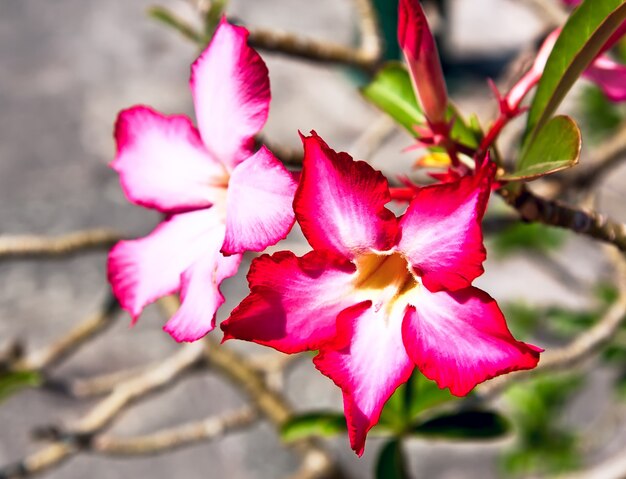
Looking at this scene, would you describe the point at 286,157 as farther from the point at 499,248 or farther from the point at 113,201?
the point at 113,201

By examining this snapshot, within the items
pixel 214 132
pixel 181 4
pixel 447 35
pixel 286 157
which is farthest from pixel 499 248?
pixel 181 4

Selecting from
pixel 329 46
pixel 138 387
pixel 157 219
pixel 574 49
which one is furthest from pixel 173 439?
pixel 157 219

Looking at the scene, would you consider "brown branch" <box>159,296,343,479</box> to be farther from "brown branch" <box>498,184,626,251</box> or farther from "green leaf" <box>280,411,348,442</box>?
"brown branch" <box>498,184,626,251</box>

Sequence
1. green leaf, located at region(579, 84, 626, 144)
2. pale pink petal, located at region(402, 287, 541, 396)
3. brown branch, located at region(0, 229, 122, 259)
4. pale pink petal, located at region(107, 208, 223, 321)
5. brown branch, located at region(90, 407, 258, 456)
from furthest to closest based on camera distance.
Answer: green leaf, located at region(579, 84, 626, 144), brown branch, located at region(90, 407, 258, 456), brown branch, located at region(0, 229, 122, 259), pale pink petal, located at region(107, 208, 223, 321), pale pink petal, located at region(402, 287, 541, 396)

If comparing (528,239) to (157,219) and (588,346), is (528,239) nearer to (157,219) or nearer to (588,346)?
(588,346)

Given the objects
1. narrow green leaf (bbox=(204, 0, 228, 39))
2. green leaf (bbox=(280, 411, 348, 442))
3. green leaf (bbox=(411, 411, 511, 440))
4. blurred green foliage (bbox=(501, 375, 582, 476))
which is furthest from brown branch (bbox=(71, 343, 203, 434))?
blurred green foliage (bbox=(501, 375, 582, 476))

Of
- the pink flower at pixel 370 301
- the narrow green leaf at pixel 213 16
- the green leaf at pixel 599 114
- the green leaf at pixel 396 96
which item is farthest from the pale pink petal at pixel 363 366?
the green leaf at pixel 599 114
